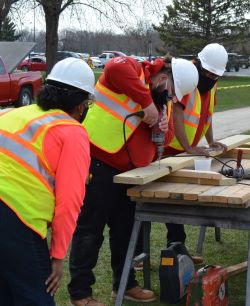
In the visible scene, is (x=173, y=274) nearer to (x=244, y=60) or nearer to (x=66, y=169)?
(x=66, y=169)

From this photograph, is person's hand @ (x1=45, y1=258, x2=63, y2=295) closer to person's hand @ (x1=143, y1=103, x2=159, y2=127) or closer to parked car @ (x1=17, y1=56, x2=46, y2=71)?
person's hand @ (x1=143, y1=103, x2=159, y2=127)

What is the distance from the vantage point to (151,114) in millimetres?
3955

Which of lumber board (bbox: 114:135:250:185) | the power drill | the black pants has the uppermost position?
the power drill

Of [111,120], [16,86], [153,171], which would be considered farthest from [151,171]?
[16,86]

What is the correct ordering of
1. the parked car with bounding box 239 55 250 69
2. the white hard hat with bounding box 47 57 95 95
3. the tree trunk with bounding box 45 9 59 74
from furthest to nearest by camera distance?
the parked car with bounding box 239 55 250 69
the tree trunk with bounding box 45 9 59 74
the white hard hat with bounding box 47 57 95 95

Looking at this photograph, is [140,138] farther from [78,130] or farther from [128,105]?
[78,130]

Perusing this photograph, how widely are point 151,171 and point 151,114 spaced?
1.14ft

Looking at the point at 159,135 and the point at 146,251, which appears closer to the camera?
the point at 159,135

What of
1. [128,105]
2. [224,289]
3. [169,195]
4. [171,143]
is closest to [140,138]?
[128,105]

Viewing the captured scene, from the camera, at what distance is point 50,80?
2988mm

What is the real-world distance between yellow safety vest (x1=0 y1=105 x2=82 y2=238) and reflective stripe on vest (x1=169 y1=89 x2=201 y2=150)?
6.81 feet

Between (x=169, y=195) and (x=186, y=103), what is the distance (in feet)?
3.51

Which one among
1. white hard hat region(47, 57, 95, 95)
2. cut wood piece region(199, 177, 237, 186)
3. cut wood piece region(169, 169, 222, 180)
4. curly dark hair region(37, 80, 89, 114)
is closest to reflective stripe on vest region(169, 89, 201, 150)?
cut wood piece region(169, 169, 222, 180)

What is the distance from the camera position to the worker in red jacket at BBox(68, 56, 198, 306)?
3.96m
